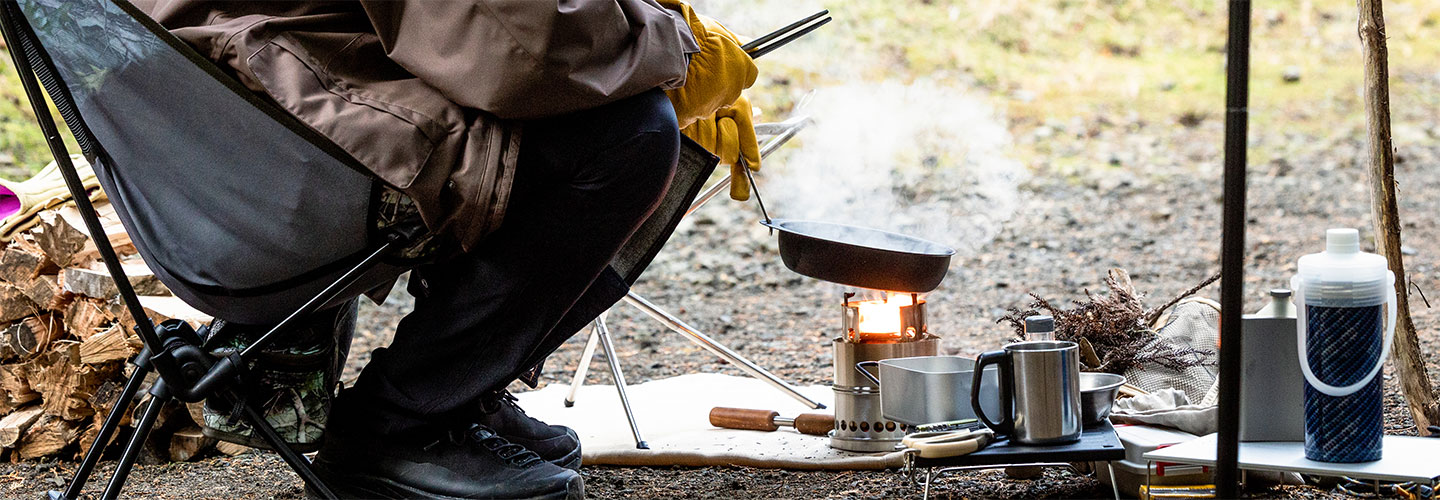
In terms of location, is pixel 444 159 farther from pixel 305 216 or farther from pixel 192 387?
pixel 192 387

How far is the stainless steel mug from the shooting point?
1.72 meters

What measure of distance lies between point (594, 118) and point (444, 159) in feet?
0.71

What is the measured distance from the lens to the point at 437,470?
70.4 inches

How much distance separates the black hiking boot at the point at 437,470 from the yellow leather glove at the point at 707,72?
560mm

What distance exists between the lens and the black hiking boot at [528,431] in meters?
1.99

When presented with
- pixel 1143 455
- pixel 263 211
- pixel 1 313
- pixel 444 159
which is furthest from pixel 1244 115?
pixel 1 313

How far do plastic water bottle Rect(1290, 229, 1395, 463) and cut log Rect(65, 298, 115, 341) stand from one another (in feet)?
6.66

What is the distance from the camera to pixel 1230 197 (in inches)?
42.5

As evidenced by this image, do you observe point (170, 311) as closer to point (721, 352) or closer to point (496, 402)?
point (496, 402)

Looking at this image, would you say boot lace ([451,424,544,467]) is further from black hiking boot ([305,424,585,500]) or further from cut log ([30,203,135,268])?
cut log ([30,203,135,268])

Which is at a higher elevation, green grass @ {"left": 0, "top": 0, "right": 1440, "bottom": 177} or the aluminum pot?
green grass @ {"left": 0, "top": 0, "right": 1440, "bottom": 177}

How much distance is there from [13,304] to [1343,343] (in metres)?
2.26

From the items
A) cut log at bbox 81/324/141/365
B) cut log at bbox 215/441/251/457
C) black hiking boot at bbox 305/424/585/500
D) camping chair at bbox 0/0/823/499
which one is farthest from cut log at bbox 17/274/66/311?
black hiking boot at bbox 305/424/585/500

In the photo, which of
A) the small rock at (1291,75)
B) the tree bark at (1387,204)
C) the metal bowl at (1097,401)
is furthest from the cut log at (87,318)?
the small rock at (1291,75)
